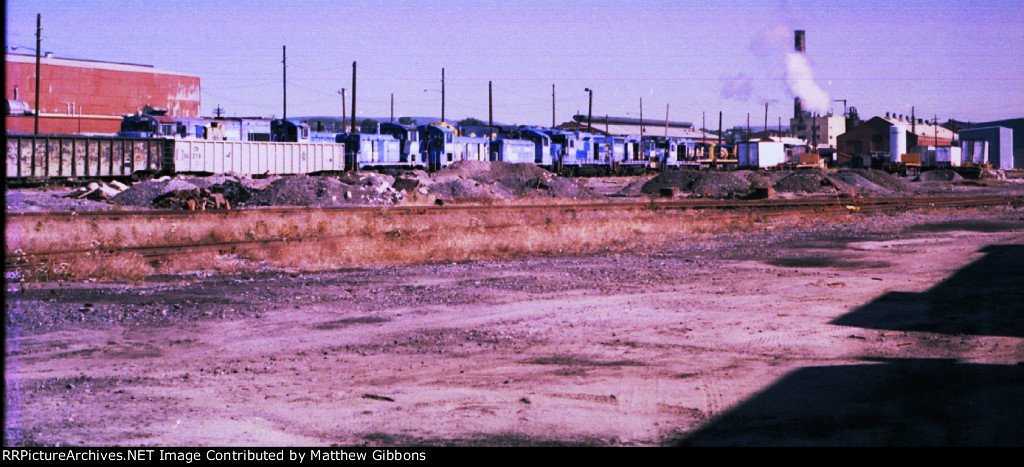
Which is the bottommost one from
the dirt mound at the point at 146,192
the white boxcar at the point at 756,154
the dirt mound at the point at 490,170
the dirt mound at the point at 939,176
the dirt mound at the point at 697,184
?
the dirt mound at the point at 146,192

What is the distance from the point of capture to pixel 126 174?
3956cm

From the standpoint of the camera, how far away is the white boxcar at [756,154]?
83.2 metres

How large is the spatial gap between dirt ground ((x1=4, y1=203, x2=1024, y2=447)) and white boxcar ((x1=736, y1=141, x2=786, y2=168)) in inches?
2751

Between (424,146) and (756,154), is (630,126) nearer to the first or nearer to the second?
(756,154)

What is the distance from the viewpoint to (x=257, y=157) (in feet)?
152

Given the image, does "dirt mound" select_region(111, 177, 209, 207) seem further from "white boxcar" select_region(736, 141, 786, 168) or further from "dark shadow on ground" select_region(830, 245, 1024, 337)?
"white boxcar" select_region(736, 141, 786, 168)

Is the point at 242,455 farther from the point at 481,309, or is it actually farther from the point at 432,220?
the point at 432,220

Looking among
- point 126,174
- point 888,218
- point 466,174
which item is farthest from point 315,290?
point 466,174

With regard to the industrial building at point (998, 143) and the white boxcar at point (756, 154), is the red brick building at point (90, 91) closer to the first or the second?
the white boxcar at point (756, 154)

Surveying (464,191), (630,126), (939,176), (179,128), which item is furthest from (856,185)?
(630,126)

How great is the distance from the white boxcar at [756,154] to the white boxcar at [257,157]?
148ft

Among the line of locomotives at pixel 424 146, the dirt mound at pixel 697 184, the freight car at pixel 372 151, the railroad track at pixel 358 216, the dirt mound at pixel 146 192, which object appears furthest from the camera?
the freight car at pixel 372 151

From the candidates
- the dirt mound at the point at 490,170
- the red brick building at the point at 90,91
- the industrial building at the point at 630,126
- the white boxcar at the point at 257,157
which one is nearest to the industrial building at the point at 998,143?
the industrial building at the point at 630,126

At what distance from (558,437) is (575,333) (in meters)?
3.97
